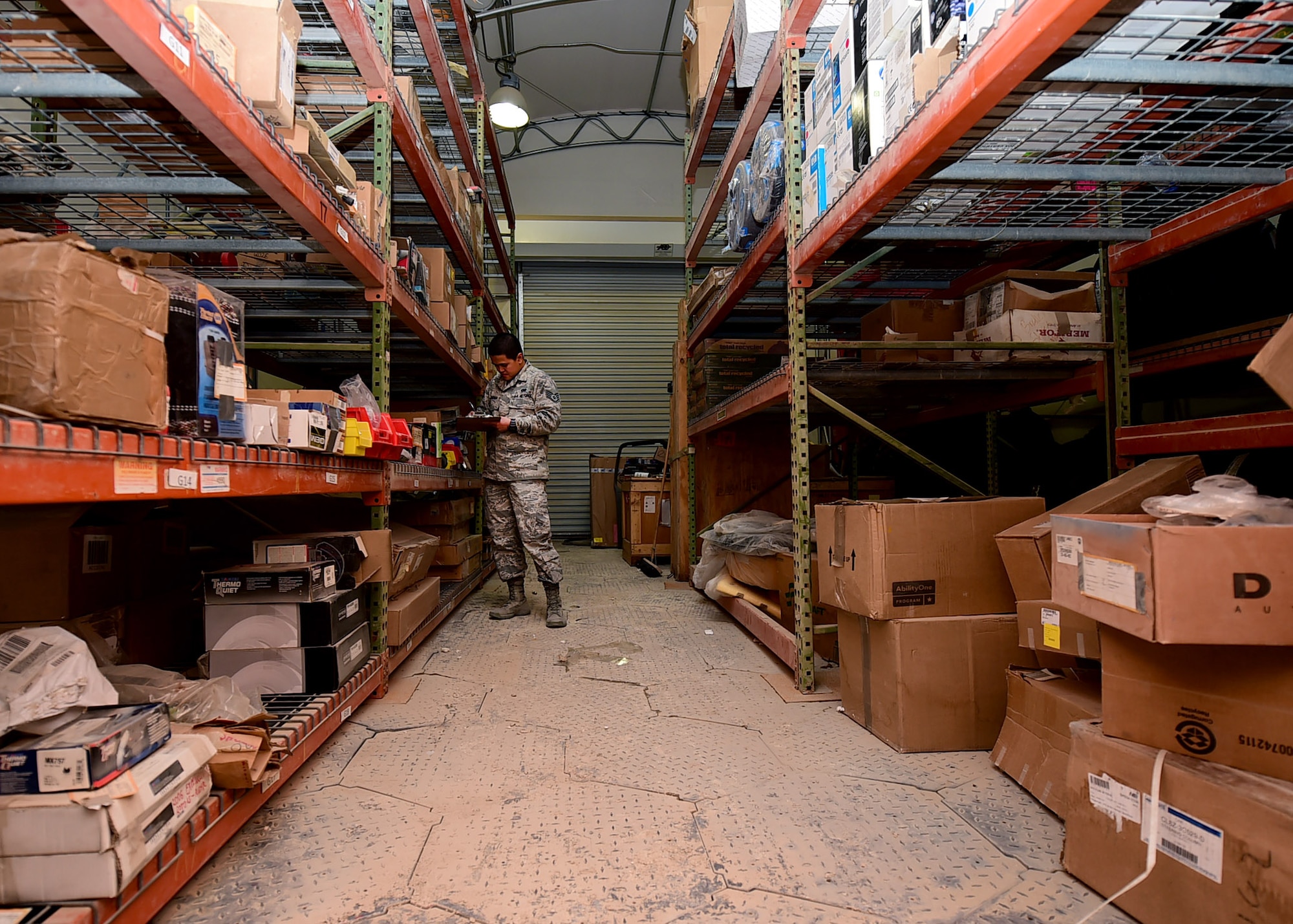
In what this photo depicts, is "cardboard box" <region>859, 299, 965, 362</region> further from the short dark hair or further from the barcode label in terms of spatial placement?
the barcode label

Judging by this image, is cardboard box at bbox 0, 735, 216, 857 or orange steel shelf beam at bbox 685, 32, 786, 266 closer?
cardboard box at bbox 0, 735, 216, 857

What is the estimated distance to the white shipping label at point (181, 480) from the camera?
3.62ft

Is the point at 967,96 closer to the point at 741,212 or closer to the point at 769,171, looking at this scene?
the point at 769,171

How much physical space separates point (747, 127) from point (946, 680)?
245 centimetres

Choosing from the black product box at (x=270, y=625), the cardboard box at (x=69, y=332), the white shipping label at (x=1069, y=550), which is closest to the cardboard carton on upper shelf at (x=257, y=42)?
the cardboard box at (x=69, y=332)

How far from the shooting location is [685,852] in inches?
51.9

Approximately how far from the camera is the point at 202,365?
127cm

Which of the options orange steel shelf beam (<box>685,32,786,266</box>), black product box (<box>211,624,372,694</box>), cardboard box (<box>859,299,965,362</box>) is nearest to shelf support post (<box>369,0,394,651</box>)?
black product box (<box>211,624,372,694</box>)

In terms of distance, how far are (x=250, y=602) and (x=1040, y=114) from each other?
7.63 feet

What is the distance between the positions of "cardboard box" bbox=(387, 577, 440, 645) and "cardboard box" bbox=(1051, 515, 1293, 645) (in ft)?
7.34

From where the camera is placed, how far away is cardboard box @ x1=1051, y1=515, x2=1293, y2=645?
98 centimetres

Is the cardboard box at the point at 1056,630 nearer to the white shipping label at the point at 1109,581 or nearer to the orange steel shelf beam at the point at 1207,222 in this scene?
the white shipping label at the point at 1109,581

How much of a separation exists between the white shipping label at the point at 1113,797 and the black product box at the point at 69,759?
166 cm

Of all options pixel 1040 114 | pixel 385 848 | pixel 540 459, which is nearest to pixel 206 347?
pixel 385 848
